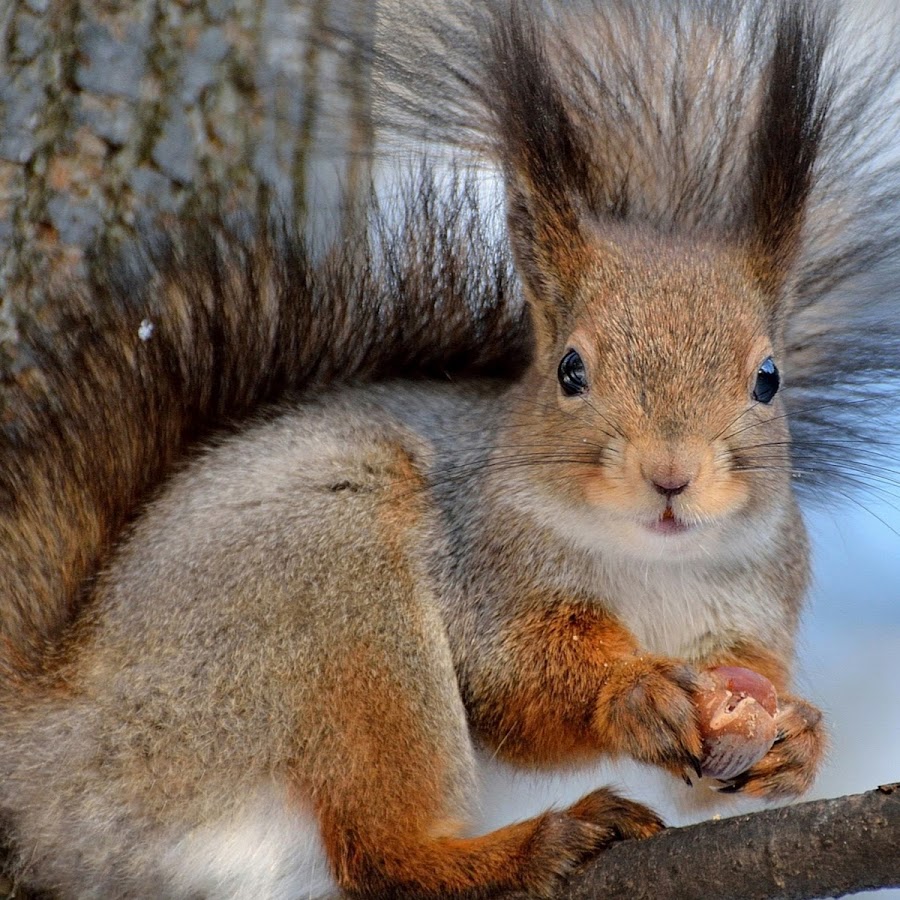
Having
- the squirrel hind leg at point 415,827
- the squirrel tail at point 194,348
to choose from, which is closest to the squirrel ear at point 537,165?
the squirrel tail at point 194,348

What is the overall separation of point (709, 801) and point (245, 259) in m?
1.08

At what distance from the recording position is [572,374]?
70.0 inches

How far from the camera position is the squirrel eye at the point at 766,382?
1.73 m

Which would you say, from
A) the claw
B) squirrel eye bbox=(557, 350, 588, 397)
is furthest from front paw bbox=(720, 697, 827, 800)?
squirrel eye bbox=(557, 350, 588, 397)

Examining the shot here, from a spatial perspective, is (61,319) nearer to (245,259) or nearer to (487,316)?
(245,259)

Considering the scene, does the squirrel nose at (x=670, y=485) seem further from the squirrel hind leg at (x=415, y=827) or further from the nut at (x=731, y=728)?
the squirrel hind leg at (x=415, y=827)

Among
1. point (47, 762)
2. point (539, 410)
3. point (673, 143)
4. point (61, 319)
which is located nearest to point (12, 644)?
point (47, 762)

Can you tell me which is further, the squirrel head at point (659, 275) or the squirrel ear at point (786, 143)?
the squirrel ear at point (786, 143)

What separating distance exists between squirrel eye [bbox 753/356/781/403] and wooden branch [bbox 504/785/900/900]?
2.05 ft

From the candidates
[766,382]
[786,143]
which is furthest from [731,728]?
[786,143]

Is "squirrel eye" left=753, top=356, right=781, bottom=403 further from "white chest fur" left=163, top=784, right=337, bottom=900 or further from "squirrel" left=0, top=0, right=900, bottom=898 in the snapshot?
"white chest fur" left=163, top=784, right=337, bottom=900

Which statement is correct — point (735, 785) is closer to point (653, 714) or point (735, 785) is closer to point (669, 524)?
point (653, 714)

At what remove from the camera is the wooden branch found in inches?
47.3

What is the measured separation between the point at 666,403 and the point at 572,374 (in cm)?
19
